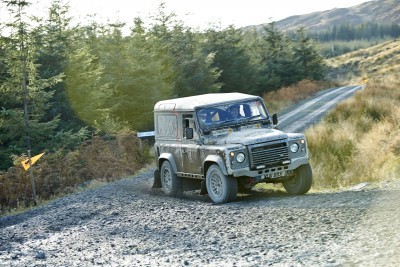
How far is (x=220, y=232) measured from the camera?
892cm

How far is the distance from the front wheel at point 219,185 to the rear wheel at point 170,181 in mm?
1542

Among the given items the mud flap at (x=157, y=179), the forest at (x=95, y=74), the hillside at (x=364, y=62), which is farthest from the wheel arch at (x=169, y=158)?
the hillside at (x=364, y=62)

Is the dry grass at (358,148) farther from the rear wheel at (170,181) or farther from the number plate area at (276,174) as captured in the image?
the rear wheel at (170,181)

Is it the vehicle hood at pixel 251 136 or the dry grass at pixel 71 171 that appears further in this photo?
the dry grass at pixel 71 171

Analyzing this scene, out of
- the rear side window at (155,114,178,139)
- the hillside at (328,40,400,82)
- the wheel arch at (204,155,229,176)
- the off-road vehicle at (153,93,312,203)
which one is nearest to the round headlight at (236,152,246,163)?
the off-road vehicle at (153,93,312,203)

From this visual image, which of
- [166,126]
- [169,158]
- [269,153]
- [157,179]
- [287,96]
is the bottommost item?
[157,179]

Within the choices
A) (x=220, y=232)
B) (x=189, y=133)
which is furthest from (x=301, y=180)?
(x=220, y=232)

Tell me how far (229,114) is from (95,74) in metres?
16.4

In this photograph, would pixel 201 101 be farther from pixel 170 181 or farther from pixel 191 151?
pixel 170 181

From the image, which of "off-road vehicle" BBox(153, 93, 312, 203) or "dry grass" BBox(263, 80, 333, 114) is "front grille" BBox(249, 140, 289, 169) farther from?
"dry grass" BBox(263, 80, 333, 114)

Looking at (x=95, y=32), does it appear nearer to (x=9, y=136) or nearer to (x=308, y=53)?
(x=9, y=136)

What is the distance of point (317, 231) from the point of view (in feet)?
26.2

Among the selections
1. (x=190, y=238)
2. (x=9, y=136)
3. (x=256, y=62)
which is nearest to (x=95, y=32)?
(x=256, y=62)

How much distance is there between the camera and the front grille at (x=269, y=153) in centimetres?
1128
